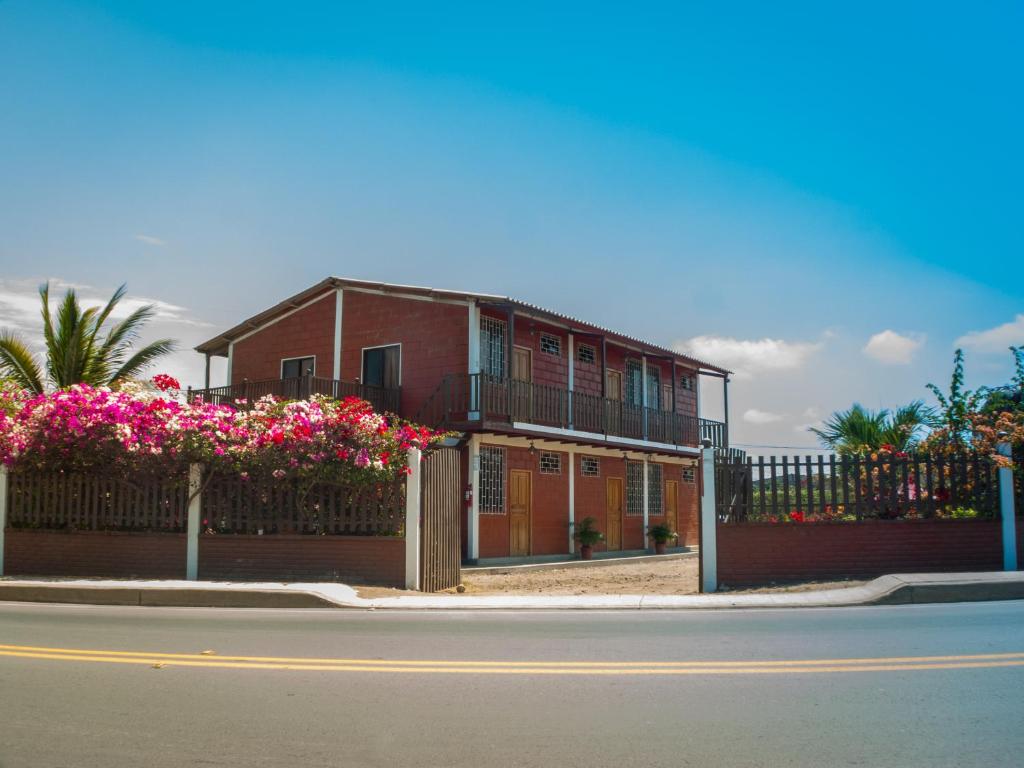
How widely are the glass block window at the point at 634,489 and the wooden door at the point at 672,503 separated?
6.49 feet

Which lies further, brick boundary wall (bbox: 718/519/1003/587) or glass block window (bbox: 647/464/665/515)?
glass block window (bbox: 647/464/665/515)

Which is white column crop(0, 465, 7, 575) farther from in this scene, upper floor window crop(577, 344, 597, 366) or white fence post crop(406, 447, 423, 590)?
upper floor window crop(577, 344, 597, 366)

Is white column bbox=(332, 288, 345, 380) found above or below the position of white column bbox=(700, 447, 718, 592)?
above

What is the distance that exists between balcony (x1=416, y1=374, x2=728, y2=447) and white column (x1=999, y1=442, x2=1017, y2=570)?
11.2 metres

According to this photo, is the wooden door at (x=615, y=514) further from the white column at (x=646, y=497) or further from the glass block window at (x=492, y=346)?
the glass block window at (x=492, y=346)

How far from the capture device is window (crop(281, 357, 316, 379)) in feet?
86.0

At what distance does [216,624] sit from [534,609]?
12.9ft

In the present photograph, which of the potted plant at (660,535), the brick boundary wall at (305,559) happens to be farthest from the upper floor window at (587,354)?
the brick boundary wall at (305,559)

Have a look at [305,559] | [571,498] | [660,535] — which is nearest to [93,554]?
[305,559]

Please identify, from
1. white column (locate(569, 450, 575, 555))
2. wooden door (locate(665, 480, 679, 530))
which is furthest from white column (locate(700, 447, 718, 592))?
wooden door (locate(665, 480, 679, 530))

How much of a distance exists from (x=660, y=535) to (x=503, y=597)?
1700 centimetres

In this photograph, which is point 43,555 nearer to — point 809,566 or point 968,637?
point 809,566

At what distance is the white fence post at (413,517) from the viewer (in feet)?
46.4

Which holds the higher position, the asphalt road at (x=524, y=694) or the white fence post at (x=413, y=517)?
the white fence post at (x=413, y=517)
